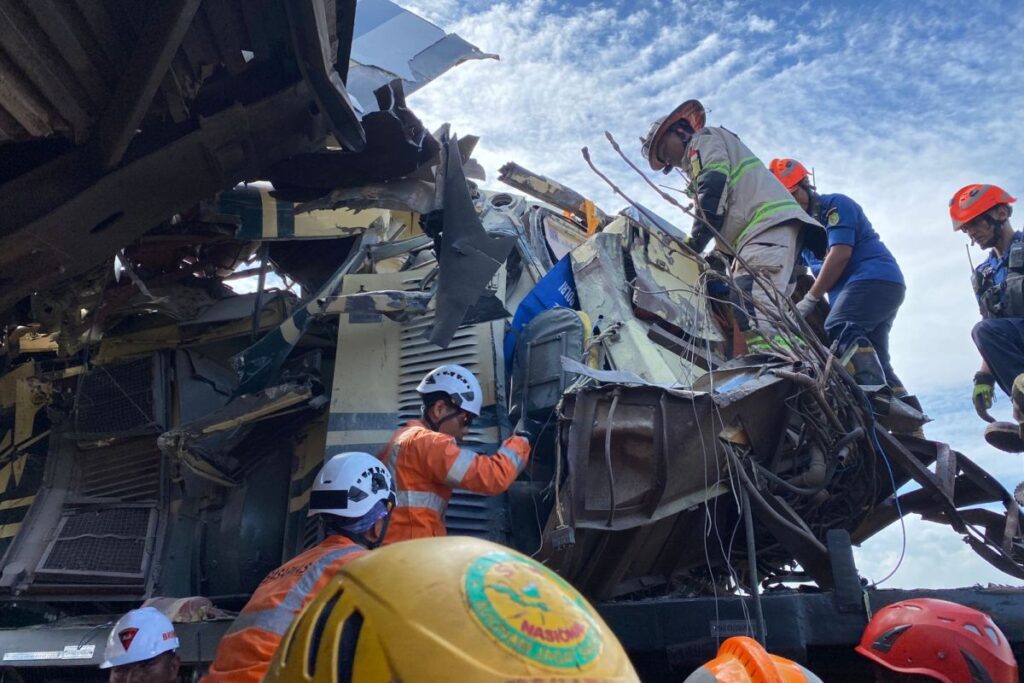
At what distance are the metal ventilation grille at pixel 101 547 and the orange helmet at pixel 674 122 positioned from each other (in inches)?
155

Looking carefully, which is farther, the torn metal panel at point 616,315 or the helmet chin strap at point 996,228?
the helmet chin strap at point 996,228

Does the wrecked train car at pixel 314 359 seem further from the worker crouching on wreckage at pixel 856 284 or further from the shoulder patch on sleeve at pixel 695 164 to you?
the worker crouching on wreckage at pixel 856 284

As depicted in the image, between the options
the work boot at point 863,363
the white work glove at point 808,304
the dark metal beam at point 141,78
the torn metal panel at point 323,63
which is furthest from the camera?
the white work glove at point 808,304

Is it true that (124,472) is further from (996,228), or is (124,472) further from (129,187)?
(996,228)

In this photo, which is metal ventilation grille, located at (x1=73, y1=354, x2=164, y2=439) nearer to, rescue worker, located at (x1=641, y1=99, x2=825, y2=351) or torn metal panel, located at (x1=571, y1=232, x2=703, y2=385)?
torn metal panel, located at (x1=571, y1=232, x2=703, y2=385)

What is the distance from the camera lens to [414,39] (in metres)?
6.01

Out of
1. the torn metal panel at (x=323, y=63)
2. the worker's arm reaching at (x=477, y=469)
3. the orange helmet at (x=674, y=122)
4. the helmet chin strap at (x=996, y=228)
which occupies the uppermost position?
the orange helmet at (x=674, y=122)

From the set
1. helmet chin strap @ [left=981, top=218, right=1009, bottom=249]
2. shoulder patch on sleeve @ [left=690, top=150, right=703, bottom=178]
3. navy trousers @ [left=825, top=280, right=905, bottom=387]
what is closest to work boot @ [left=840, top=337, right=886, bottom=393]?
navy trousers @ [left=825, top=280, right=905, bottom=387]

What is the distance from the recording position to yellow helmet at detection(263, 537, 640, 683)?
4.84 ft

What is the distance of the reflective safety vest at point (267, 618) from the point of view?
2.91 m

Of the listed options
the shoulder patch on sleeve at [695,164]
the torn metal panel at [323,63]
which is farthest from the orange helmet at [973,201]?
the torn metal panel at [323,63]

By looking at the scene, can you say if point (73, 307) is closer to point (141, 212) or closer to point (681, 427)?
point (141, 212)

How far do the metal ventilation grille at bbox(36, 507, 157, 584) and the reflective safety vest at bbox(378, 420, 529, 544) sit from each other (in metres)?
2.09

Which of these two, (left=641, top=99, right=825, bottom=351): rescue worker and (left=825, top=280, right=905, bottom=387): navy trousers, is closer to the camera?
(left=641, top=99, right=825, bottom=351): rescue worker
